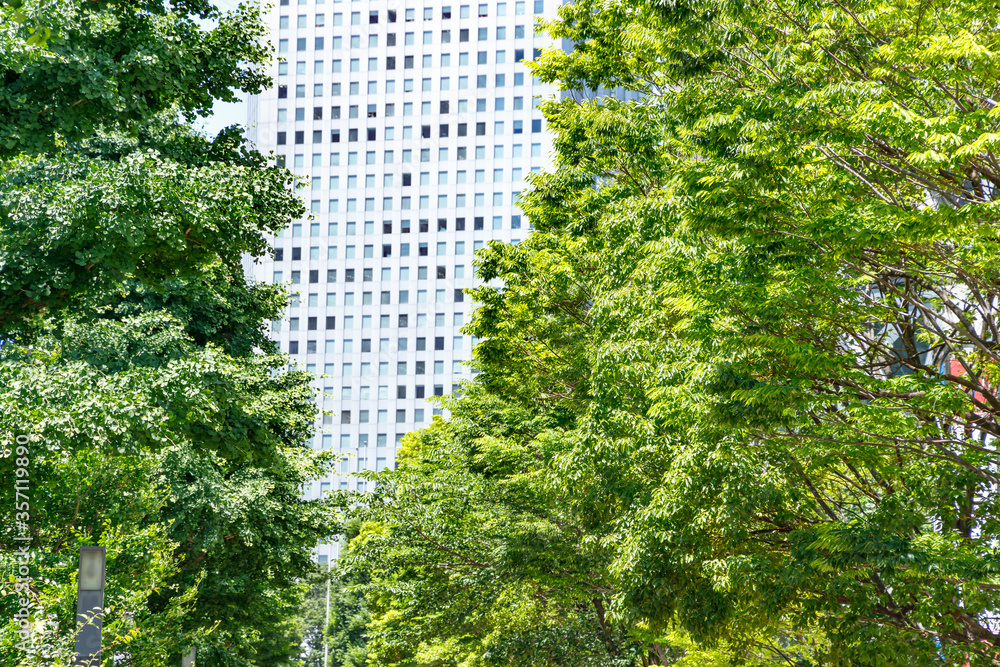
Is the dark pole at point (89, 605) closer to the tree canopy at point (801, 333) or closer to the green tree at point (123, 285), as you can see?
the green tree at point (123, 285)

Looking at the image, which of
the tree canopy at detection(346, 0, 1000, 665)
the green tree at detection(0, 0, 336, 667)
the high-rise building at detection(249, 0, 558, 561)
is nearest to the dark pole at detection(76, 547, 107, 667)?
the green tree at detection(0, 0, 336, 667)

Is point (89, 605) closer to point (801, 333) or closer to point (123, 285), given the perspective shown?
point (123, 285)

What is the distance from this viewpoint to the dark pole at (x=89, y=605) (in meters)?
11.8

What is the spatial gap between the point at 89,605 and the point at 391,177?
96.0 metres

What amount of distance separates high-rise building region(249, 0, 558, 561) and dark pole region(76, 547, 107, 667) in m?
89.5

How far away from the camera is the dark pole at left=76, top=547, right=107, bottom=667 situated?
38.8ft

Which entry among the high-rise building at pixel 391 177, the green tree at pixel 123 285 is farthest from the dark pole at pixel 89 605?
the high-rise building at pixel 391 177

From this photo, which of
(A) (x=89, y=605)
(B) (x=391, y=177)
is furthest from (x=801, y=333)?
(B) (x=391, y=177)

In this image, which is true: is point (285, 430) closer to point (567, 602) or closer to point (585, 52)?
point (567, 602)

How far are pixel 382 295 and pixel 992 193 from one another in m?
94.1

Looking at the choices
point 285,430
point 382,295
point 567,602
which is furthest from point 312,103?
point 567,602

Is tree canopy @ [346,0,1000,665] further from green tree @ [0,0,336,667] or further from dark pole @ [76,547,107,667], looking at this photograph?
dark pole @ [76,547,107,667]

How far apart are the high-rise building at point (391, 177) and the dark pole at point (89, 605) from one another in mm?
89515

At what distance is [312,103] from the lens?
107m
